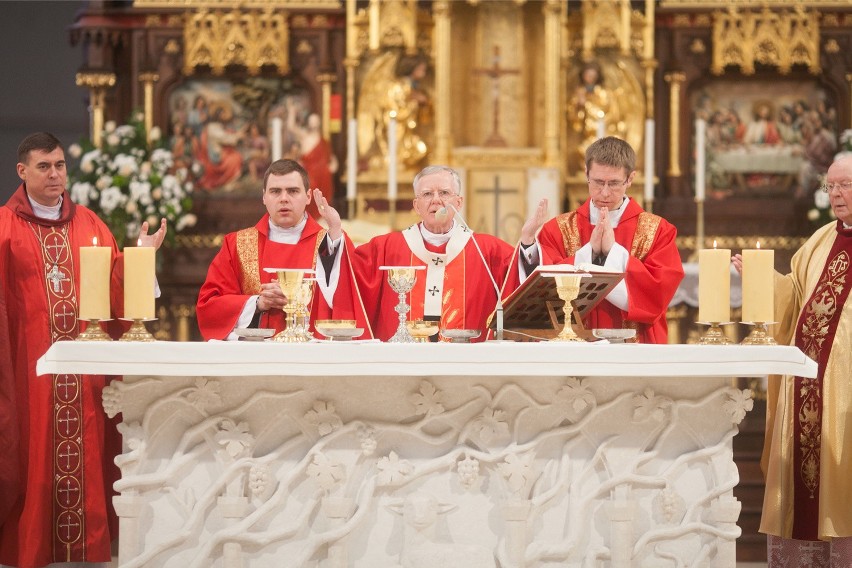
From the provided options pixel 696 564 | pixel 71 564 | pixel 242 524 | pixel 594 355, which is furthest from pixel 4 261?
pixel 696 564

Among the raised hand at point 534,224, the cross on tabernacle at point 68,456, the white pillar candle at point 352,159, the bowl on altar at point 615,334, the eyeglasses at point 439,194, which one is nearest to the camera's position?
the bowl on altar at point 615,334

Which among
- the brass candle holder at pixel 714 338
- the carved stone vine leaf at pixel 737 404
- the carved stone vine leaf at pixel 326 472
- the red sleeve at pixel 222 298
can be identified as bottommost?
the carved stone vine leaf at pixel 326 472

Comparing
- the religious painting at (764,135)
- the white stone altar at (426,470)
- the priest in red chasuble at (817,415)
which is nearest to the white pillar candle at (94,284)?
the white stone altar at (426,470)

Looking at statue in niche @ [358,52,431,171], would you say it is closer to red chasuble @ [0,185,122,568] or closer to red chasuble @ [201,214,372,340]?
red chasuble @ [201,214,372,340]

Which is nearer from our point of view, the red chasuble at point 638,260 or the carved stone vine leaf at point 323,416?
the carved stone vine leaf at point 323,416

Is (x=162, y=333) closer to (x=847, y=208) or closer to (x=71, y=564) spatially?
(x=71, y=564)

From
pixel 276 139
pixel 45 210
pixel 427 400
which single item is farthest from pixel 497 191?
pixel 427 400

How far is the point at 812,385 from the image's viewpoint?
18.3 ft

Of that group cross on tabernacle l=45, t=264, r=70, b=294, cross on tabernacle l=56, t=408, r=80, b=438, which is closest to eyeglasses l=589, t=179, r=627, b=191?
cross on tabernacle l=45, t=264, r=70, b=294

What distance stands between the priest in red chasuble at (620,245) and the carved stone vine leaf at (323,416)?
4.28 feet

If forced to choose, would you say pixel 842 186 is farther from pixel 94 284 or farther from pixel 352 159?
pixel 352 159

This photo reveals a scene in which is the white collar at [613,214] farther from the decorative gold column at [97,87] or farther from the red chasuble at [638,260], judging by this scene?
the decorative gold column at [97,87]

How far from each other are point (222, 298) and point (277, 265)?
344mm

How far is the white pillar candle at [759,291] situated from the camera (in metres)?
4.69
